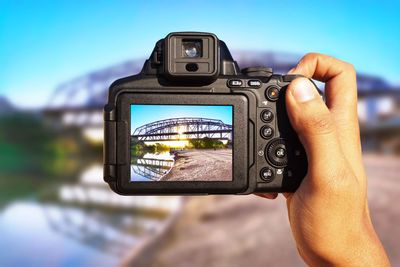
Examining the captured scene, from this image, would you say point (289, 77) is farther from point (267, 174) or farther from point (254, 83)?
point (267, 174)

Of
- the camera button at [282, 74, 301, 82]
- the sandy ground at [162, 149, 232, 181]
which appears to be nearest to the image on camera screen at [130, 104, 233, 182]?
the sandy ground at [162, 149, 232, 181]

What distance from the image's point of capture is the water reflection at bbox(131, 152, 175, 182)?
3.08ft

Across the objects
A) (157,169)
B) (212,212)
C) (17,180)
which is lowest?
(17,180)

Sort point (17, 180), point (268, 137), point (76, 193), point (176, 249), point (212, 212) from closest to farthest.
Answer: point (268, 137) → point (176, 249) → point (212, 212) → point (76, 193) → point (17, 180)

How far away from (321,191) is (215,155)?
214 millimetres

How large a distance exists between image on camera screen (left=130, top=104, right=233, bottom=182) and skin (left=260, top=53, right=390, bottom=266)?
0.14 metres

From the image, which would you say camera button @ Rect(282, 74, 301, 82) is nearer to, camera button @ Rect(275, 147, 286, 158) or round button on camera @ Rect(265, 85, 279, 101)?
round button on camera @ Rect(265, 85, 279, 101)

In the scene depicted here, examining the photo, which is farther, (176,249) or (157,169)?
(176,249)

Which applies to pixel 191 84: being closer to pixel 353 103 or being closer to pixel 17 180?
pixel 353 103

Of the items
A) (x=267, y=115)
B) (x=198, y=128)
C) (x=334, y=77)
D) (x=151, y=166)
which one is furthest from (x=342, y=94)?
(x=151, y=166)

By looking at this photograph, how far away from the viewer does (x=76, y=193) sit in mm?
12172

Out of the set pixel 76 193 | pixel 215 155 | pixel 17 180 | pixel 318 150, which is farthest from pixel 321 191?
pixel 17 180

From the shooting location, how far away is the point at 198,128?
3.08 ft

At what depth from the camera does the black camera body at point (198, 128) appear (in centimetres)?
92
